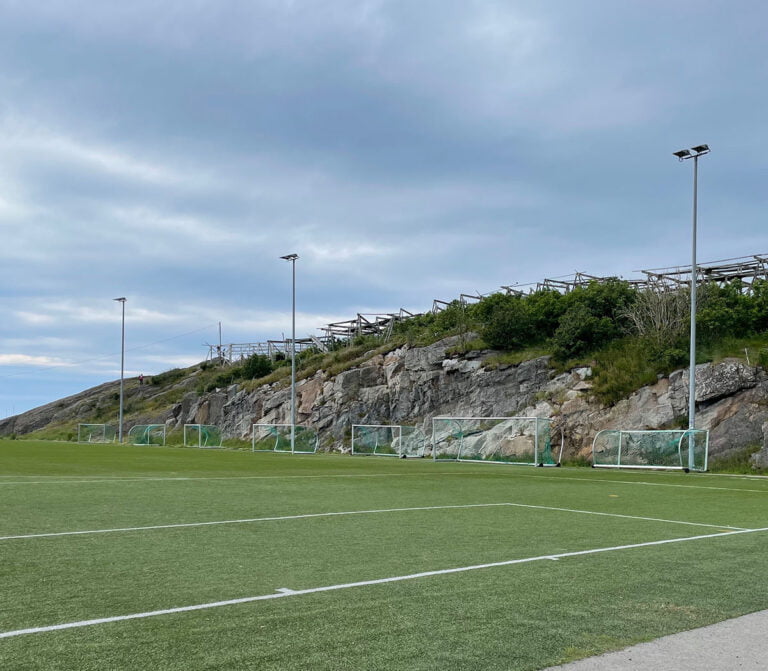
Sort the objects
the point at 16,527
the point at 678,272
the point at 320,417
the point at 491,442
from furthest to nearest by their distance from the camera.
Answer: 1. the point at 320,417
2. the point at 678,272
3. the point at 491,442
4. the point at 16,527

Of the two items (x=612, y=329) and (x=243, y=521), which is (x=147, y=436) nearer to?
(x=612, y=329)

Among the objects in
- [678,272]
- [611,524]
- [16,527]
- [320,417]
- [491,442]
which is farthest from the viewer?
[320,417]

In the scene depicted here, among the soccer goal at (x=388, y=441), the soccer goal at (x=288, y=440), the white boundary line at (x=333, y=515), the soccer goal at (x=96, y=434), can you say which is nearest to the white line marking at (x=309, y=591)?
the white boundary line at (x=333, y=515)

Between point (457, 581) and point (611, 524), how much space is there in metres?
5.23

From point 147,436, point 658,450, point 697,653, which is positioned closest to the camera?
point 697,653

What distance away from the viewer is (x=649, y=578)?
7383mm

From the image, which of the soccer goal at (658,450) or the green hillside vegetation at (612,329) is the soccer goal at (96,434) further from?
the soccer goal at (658,450)

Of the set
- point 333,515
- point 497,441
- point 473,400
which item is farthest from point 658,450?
point 473,400

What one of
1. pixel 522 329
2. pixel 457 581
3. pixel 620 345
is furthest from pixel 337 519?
pixel 522 329

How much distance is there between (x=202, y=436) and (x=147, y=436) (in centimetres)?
533

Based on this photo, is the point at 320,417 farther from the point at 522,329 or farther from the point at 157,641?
the point at 157,641

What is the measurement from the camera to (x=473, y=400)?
151ft

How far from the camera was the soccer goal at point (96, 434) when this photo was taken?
70131mm

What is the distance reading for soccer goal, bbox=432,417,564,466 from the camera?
105 ft
